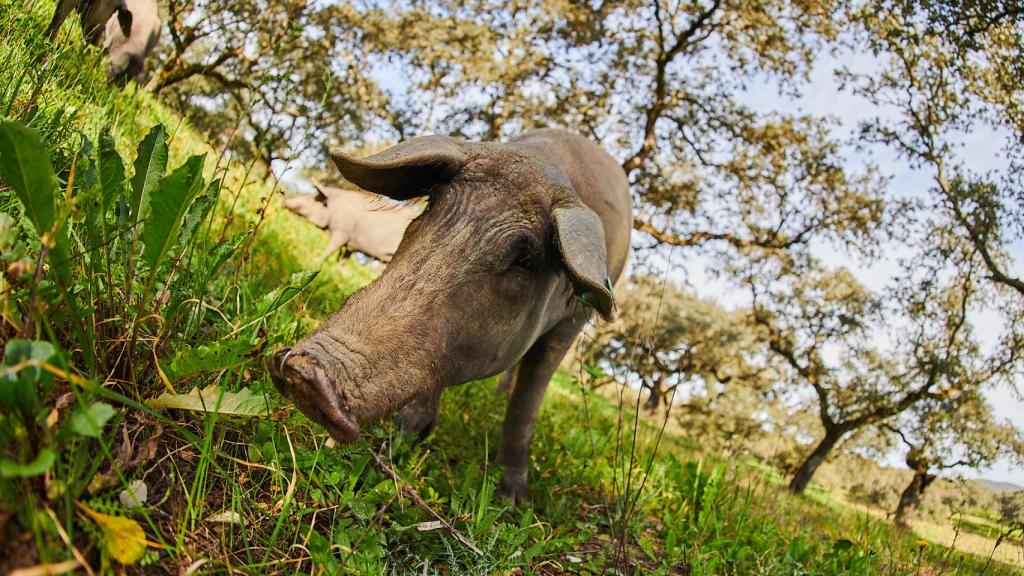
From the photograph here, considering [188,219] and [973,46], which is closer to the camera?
[188,219]

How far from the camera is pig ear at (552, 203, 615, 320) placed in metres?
2.64

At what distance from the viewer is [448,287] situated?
2.89m

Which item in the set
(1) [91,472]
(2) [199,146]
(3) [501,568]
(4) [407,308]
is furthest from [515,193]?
(2) [199,146]

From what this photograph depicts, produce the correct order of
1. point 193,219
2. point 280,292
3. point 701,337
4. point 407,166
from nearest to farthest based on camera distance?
point 193,219 < point 280,292 < point 407,166 < point 701,337

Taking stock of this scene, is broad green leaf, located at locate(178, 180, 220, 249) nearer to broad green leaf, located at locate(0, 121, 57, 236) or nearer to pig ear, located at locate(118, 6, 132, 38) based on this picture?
broad green leaf, located at locate(0, 121, 57, 236)

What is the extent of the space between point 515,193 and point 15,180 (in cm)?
225

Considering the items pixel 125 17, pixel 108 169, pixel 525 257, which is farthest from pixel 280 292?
pixel 125 17

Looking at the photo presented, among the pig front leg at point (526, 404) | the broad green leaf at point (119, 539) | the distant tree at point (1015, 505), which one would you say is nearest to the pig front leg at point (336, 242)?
the pig front leg at point (526, 404)

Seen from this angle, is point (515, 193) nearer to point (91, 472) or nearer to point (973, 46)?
point (91, 472)

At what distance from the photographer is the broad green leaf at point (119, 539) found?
139 cm

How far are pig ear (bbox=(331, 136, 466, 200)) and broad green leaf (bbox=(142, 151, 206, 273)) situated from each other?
3.75 feet

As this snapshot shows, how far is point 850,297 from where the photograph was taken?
66.9 feet

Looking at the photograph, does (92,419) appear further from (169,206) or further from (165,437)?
(169,206)

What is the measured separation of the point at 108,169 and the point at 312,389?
98 centimetres
